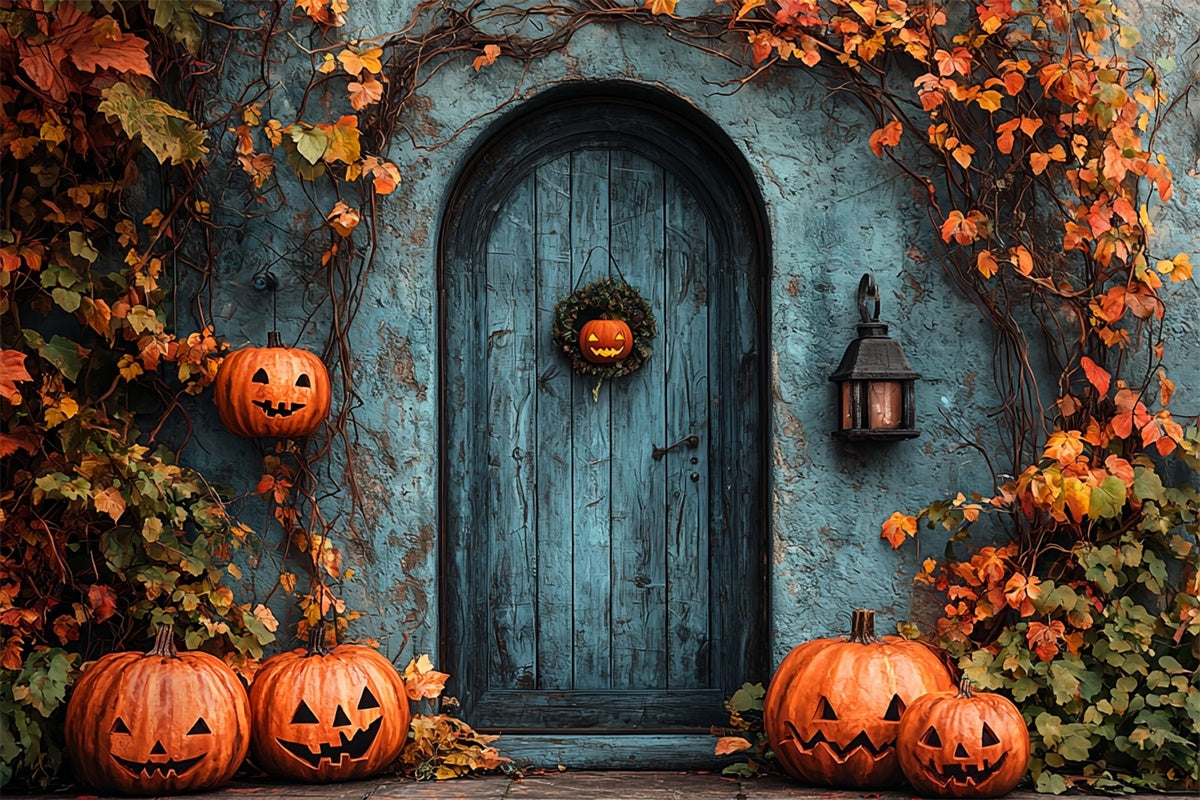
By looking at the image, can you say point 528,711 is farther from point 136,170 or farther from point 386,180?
point 136,170

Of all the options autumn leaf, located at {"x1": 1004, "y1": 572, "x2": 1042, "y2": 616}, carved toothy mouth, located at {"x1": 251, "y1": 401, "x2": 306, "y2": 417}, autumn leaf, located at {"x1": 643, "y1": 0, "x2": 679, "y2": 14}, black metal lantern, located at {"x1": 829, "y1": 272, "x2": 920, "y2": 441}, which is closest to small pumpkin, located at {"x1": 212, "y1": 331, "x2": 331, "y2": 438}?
carved toothy mouth, located at {"x1": 251, "y1": 401, "x2": 306, "y2": 417}

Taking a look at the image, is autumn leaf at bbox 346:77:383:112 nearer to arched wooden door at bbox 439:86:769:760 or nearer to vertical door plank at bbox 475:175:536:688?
arched wooden door at bbox 439:86:769:760

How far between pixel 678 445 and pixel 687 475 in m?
0.12

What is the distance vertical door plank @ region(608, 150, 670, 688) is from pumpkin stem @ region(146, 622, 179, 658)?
61.8 inches

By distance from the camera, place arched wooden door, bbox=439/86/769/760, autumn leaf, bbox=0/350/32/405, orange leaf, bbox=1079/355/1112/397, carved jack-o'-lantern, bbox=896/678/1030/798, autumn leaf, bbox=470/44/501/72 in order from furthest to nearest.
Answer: arched wooden door, bbox=439/86/769/760 → autumn leaf, bbox=470/44/501/72 → orange leaf, bbox=1079/355/1112/397 → autumn leaf, bbox=0/350/32/405 → carved jack-o'-lantern, bbox=896/678/1030/798

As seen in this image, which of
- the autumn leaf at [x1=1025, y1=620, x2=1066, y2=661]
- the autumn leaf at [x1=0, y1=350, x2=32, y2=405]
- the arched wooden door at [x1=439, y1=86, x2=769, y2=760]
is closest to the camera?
the autumn leaf at [x1=0, y1=350, x2=32, y2=405]

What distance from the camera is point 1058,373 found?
Result: 168 inches

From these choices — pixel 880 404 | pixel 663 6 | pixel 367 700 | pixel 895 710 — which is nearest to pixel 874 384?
pixel 880 404

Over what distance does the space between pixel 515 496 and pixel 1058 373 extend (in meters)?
Result: 2.02

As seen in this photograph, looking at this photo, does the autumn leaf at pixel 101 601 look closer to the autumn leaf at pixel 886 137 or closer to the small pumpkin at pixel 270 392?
the small pumpkin at pixel 270 392

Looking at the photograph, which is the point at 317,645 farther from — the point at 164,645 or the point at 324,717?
the point at 164,645

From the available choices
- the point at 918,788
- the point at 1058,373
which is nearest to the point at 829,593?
the point at 918,788

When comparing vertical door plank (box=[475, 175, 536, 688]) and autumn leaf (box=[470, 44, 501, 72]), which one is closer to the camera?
autumn leaf (box=[470, 44, 501, 72])

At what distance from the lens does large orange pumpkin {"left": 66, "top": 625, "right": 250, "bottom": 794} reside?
12.0 feet
